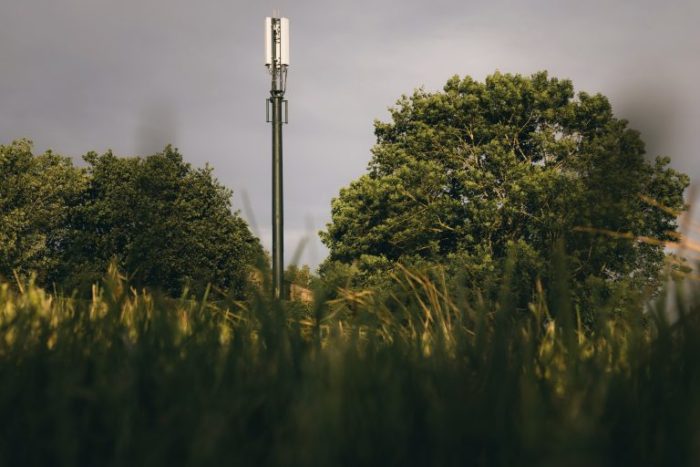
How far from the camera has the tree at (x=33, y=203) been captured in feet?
118

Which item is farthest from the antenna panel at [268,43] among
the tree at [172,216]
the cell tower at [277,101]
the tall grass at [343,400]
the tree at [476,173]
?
the tree at [172,216]

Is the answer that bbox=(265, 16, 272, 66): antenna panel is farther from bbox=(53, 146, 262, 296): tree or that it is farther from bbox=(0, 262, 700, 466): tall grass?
bbox=(53, 146, 262, 296): tree

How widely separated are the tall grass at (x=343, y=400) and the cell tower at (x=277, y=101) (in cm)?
1387

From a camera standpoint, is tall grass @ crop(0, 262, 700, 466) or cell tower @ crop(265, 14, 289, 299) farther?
cell tower @ crop(265, 14, 289, 299)

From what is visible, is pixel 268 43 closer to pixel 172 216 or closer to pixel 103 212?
pixel 172 216

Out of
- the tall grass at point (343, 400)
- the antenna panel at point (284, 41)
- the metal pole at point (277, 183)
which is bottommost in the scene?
the tall grass at point (343, 400)

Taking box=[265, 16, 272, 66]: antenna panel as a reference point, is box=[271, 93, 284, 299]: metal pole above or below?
below

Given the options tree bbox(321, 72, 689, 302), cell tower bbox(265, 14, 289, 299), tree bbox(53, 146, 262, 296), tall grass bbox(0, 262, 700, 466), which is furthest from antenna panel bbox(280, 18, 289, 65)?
tree bbox(53, 146, 262, 296)

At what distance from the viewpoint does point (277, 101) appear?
58.5 feet

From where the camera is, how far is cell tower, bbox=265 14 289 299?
16547 millimetres

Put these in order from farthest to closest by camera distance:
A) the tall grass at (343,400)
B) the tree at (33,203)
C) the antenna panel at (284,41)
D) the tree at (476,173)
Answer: the tree at (33,203) → the tree at (476,173) → the antenna panel at (284,41) → the tall grass at (343,400)

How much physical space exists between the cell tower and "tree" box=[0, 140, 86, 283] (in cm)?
2131

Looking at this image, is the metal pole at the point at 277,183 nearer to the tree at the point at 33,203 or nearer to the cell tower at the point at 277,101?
the cell tower at the point at 277,101

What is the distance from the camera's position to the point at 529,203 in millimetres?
25359
